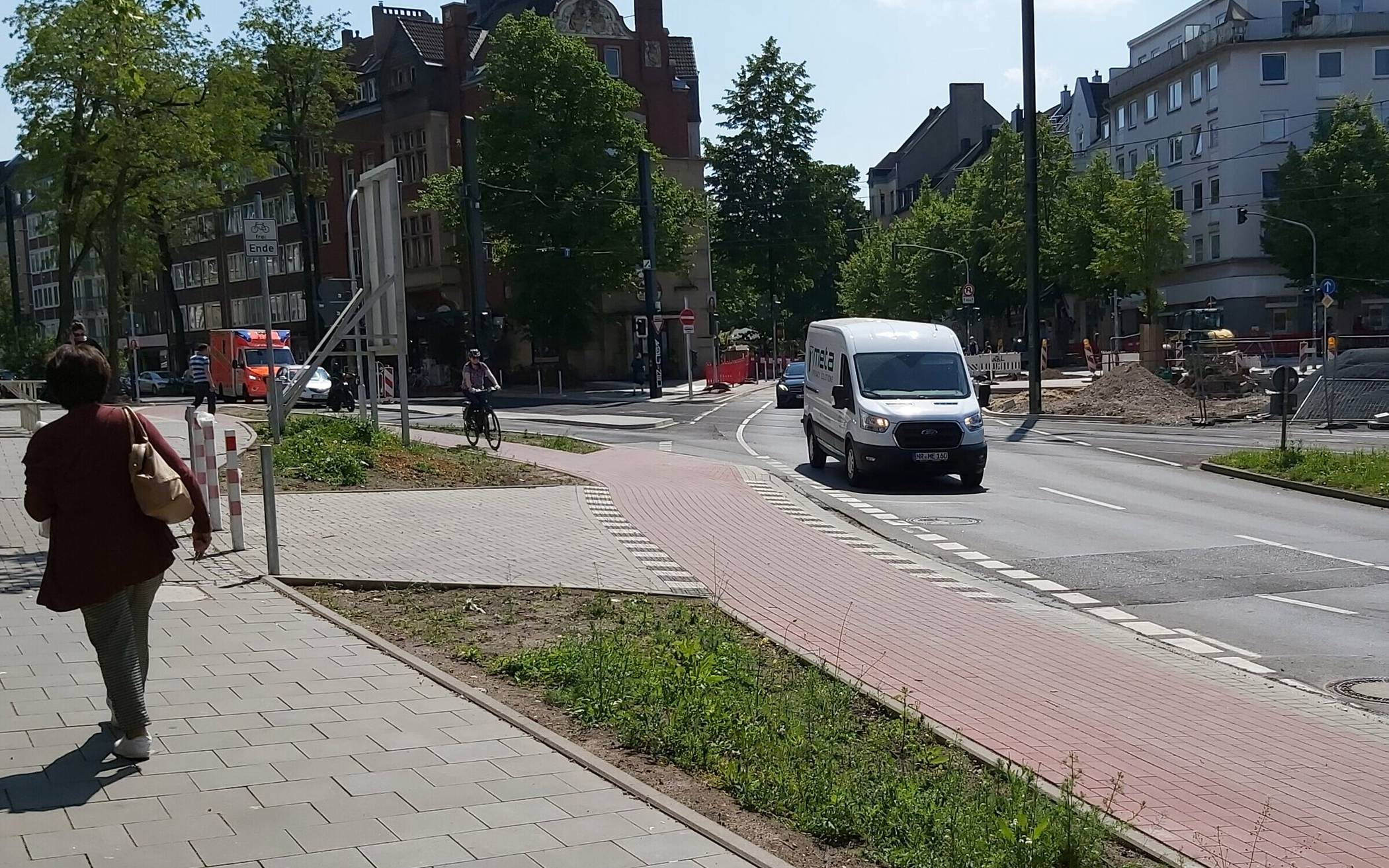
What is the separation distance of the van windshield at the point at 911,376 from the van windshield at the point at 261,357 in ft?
109

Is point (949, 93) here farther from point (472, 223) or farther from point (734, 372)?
point (472, 223)

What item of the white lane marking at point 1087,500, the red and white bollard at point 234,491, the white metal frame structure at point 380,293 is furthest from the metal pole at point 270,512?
the white lane marking at point 1087,500

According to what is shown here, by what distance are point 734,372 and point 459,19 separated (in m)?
21.7

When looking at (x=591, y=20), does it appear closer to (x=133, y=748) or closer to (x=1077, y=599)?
A: (x=1077, y=599)

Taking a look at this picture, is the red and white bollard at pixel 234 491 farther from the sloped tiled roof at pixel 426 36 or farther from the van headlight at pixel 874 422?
the sloped tiled roof at pixel 426 36

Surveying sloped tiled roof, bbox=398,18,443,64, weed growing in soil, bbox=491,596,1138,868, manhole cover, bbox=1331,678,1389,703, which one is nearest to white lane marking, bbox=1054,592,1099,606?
manhole cover, bbox=1331,678,1389,703

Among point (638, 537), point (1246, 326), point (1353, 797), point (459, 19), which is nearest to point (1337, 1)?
point (1246, 326)

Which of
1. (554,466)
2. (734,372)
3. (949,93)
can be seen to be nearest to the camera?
(554,466)

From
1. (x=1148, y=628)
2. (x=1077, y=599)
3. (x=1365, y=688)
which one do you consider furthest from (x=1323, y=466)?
(x=1365, y=688)

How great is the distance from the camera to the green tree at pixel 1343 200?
65.4 meters

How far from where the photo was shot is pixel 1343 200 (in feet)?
215

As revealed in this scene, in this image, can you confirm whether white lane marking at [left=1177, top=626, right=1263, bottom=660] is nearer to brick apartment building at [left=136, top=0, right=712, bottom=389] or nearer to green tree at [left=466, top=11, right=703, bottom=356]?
green tree at [left=466, top=11, right=703, bottom=356]

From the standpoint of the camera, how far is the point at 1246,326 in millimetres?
70625

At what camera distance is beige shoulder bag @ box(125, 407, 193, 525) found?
19.0ft
